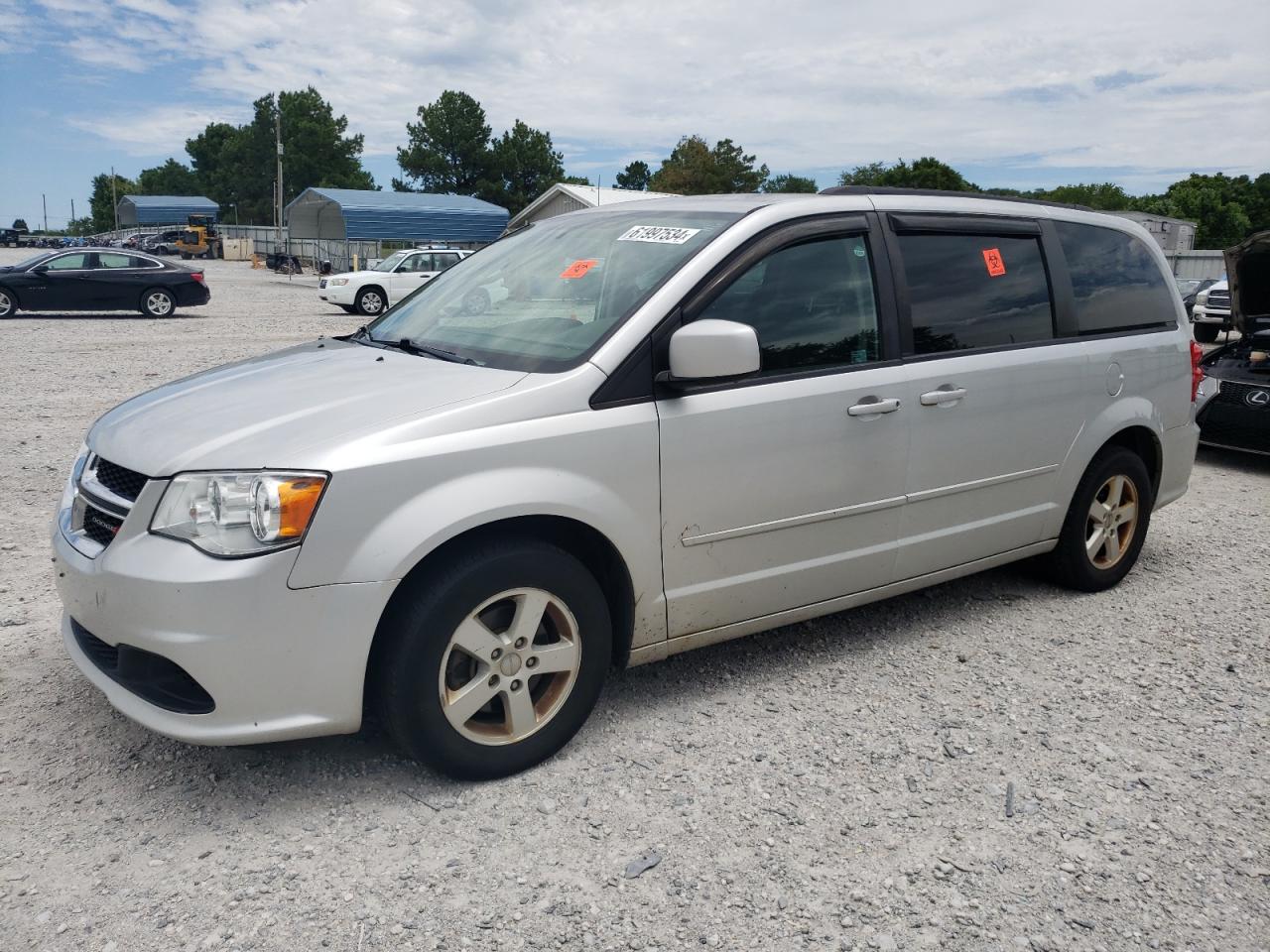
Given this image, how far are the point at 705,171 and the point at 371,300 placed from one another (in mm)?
53105

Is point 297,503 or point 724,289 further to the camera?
point 724,289

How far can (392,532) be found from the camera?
2803 millimetres

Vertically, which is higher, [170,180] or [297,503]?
[170,180]

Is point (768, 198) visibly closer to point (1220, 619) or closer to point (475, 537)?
point (475, 537)

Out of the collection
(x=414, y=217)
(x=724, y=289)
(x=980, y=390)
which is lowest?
(x=980, y=390)

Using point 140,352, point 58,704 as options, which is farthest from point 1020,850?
point 140,352

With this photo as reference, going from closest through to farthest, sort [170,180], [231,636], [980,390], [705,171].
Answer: [231,636], [980,390], [705,171], [170,180]

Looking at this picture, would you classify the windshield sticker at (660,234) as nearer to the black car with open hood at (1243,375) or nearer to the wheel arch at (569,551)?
the wheel arch at (569,551)

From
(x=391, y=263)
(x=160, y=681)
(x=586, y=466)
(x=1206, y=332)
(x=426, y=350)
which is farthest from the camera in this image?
(x=391, y=263)

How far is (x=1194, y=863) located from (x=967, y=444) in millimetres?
1772

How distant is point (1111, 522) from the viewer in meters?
4.97

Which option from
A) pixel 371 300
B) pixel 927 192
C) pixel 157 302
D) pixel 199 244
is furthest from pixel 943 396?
pixel 199 244

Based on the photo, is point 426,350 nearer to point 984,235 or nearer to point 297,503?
point 297,503

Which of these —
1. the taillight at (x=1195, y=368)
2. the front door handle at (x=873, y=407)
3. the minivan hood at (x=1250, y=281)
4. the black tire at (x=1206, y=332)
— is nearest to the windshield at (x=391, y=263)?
the minivan hood at (x=1250, y=281)
